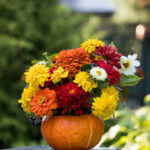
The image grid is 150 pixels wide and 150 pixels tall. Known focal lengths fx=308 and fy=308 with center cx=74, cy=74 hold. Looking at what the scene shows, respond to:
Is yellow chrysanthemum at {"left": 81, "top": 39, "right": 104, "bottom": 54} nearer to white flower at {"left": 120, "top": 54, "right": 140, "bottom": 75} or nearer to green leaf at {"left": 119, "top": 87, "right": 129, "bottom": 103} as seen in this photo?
white flower at {"left": 120, "top": 54, "right": 140, "bottom": 75}

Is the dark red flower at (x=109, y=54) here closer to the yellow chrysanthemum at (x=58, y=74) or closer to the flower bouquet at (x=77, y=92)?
the flower bouquet at (x=77, y=92)

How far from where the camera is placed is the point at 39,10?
3.94m

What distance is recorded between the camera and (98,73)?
50.9 inches

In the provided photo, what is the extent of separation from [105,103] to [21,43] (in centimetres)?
238

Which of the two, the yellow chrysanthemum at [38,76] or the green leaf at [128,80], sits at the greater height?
the yellow chrysanthemum at [38,76]

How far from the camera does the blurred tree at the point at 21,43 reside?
11.6 feet

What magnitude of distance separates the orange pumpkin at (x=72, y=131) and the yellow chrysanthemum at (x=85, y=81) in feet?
0.49

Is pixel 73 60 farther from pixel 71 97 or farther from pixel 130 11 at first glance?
pixel 130 11

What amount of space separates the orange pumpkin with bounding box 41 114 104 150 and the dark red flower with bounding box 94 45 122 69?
26 centimetres

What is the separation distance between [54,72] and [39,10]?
2.77m

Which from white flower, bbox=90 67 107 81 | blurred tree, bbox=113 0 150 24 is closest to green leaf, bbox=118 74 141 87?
white flower, bbox=90 67 107 81

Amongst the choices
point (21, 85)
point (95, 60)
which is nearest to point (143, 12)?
point (21, 85)

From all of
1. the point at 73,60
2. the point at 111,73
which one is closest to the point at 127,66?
the point at 111,73

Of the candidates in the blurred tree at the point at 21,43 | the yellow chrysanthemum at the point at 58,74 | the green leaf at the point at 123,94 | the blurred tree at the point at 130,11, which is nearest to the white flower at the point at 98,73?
the yellow chrysanthemum at the point at 58,74
